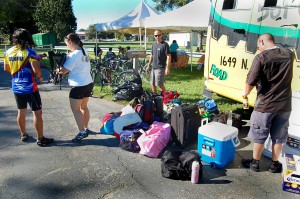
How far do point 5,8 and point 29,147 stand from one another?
165 ft

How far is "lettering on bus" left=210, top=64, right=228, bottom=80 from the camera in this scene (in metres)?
5.04

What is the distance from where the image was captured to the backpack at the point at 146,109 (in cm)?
495

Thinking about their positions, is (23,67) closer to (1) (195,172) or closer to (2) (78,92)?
(2) (78,92)

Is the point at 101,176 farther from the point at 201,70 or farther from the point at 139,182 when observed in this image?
the point at 201,70

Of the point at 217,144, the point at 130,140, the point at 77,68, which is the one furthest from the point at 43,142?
the point at 217,144

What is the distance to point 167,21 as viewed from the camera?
36.8 ft

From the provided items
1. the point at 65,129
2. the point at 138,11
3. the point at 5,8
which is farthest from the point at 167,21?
the point at 5,8

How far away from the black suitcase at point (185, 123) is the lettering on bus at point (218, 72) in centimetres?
102

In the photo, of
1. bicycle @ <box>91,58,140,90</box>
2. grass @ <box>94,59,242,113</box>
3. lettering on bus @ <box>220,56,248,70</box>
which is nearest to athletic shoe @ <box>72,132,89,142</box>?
grass @ <box>94,59,242,113</box>

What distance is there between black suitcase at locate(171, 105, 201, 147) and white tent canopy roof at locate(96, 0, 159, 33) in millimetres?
9064

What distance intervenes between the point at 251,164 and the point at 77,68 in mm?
3047

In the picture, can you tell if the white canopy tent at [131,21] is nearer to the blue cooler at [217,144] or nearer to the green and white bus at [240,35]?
the green and white bus at [240,35]

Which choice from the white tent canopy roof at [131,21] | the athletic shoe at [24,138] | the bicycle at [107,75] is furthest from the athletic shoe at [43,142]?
the white tent canopy roof at [131,21]

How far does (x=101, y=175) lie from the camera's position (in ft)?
11.6
